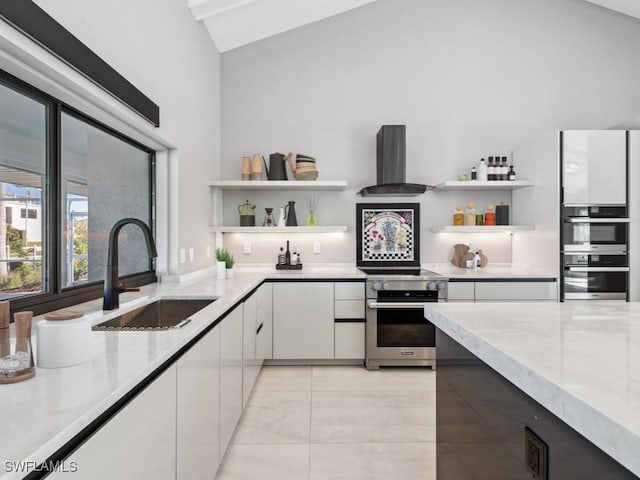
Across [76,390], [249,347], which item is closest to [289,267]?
[249,347]

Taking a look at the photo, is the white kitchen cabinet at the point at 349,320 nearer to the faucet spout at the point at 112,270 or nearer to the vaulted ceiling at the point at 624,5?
the faucet spout at the point at 112,270

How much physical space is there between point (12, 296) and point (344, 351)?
2.58 m

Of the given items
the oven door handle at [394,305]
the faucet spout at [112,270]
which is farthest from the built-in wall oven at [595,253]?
the faucet spout at [112,270]

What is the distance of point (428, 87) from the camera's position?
4098mm

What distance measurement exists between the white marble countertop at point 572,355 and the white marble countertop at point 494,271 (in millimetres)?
1974

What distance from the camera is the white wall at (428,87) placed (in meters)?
4.07

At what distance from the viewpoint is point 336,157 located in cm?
409

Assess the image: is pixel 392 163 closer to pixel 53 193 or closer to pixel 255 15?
pixel 255 15

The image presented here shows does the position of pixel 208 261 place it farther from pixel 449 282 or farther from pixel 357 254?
pixel 449 282

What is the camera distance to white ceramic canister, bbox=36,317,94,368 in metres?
0.97

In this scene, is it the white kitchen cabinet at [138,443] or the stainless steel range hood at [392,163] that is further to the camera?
the stainless steel range hood at [392,163]

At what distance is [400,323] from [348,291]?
0.55m

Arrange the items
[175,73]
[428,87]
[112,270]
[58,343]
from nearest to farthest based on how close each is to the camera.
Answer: [58,343], [112,270], [175,73], [428,87]

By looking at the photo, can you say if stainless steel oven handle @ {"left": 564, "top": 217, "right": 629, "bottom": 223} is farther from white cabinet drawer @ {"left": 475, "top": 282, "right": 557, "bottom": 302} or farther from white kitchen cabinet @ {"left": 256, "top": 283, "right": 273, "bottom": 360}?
white kitchen cabinet @ {"left": 256, "top": 283, "right": 273, "bottom": 360}
